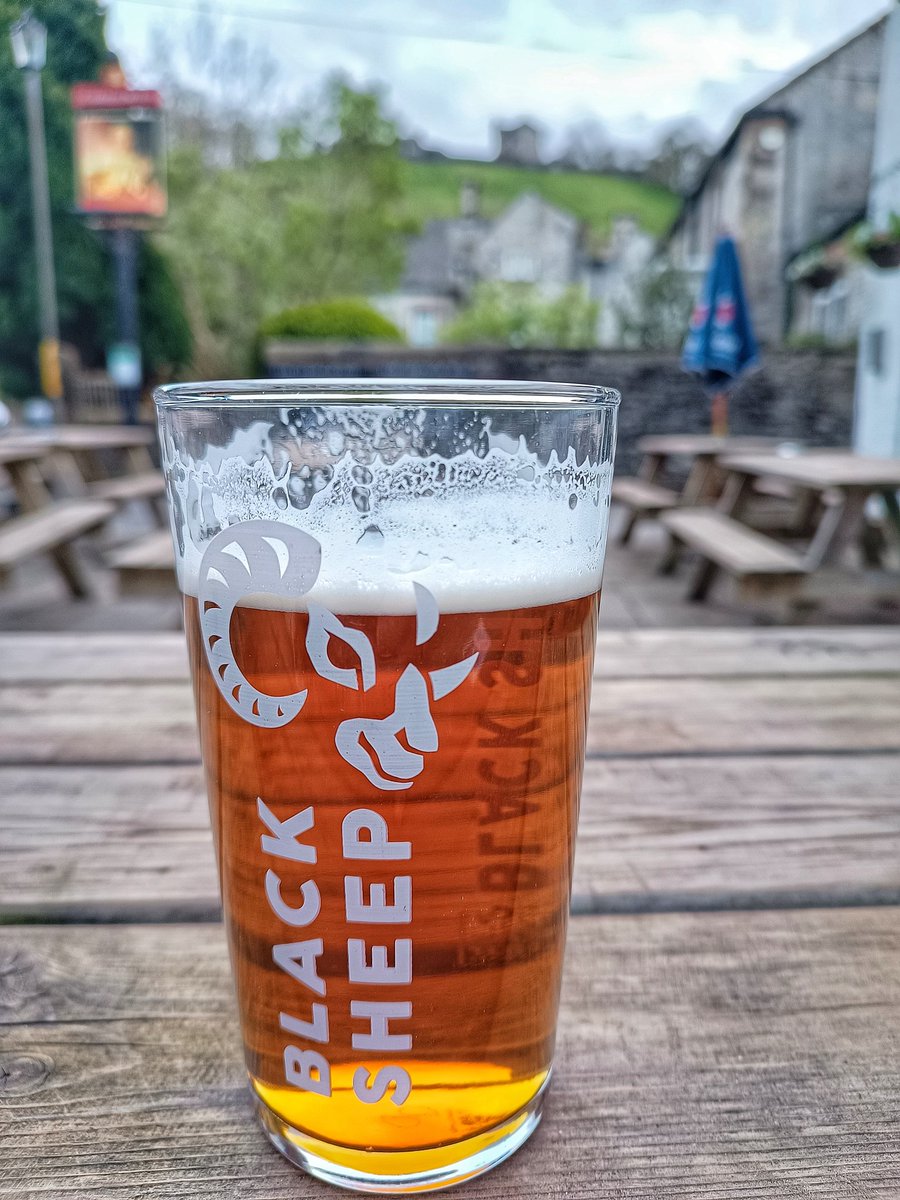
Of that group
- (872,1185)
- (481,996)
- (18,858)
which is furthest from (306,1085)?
(18,858)

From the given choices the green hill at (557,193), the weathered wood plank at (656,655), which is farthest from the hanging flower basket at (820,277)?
the green hill at (557,193)

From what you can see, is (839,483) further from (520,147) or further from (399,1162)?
(520,147)

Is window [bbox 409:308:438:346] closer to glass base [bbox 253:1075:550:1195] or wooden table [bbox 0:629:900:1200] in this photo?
wooden table [bbox 0:629:900:1200]

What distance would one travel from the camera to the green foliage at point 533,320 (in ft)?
56.2

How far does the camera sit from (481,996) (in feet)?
1.06

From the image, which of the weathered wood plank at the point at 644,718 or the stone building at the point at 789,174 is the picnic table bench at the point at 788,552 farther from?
the weathered wood plank at the point at 644,718

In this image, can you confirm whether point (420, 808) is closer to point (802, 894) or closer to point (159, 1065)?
point (159, 1065)

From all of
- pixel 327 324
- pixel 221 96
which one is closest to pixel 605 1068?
pixel 327 324

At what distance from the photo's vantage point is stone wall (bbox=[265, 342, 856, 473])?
7547mm

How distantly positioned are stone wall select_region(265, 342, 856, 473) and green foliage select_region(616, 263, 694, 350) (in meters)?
3.51

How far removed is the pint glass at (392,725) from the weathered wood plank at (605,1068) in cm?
3

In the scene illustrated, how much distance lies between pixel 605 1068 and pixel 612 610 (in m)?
3.16

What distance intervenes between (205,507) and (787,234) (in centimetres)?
1242

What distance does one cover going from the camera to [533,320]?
A: 60.0 ft
